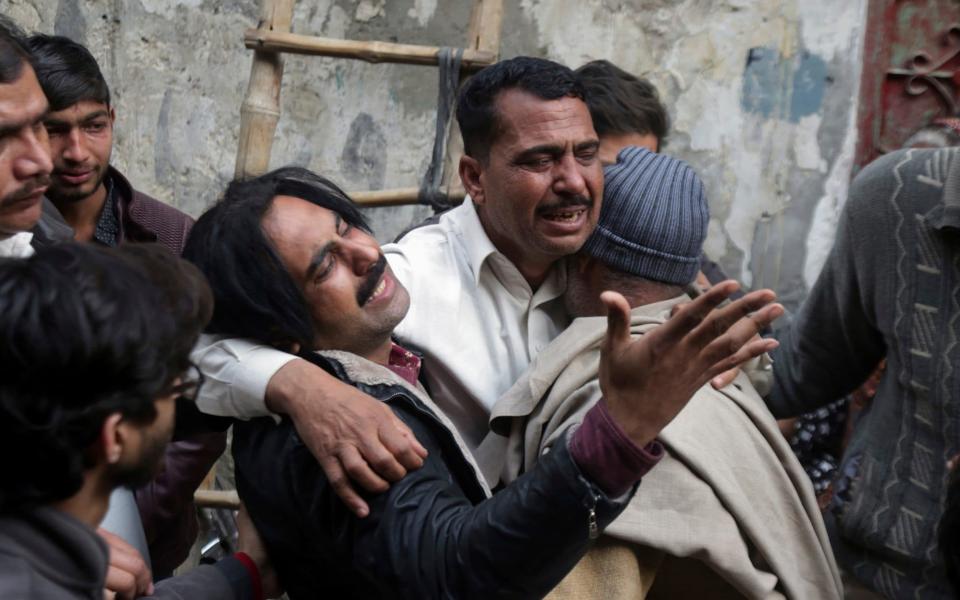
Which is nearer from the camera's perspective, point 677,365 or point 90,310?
point 90,310

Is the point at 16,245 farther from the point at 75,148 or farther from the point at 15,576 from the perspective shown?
the point at 15,576

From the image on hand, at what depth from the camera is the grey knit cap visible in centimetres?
214

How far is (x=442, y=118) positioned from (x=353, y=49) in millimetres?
365

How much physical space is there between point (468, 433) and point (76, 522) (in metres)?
1.08

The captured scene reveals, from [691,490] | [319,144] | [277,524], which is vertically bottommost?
[277,524]

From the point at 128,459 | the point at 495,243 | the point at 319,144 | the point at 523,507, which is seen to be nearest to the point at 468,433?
the point at 495,243

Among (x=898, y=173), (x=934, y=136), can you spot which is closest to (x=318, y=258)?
(x=898, y=173)

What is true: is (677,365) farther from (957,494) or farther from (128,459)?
(128,459)

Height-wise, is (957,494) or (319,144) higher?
(319,144)

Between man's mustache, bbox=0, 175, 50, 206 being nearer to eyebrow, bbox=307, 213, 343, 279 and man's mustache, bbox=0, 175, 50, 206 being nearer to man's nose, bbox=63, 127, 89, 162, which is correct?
man's nose, bbox=63, 127, 89, 162

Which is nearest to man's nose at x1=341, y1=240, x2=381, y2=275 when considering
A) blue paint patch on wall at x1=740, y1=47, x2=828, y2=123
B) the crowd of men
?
the crowd of men

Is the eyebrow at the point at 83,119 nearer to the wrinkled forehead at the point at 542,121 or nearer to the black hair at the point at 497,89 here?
the black hair at the point at 497,89

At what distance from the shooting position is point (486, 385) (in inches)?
90.7

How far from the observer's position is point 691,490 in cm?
181
